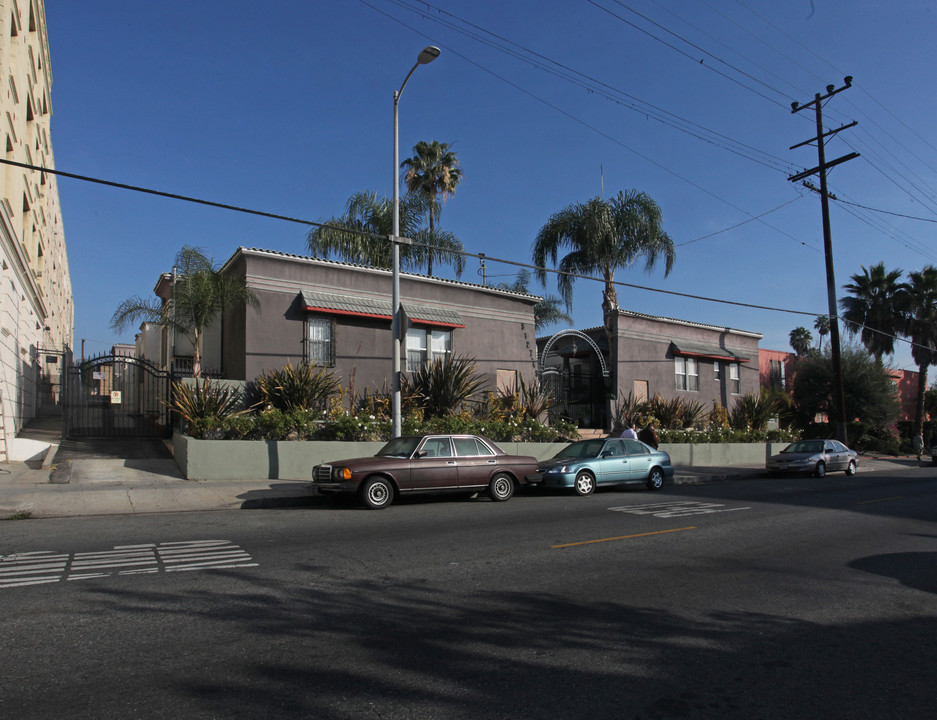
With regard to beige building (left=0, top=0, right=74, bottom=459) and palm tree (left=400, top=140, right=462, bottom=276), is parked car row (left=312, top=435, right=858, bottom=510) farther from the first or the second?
palm tree (left=400, top=140, right=462, bottom=276)

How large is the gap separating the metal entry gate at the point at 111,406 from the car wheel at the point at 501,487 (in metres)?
9.90

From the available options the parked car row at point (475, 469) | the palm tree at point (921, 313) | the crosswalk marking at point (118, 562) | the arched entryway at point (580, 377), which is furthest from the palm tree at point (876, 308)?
the crosswalk marking at point (118, 562)

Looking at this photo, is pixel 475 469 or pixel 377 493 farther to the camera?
pixel 475 469

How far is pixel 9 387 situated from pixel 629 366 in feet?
68.2

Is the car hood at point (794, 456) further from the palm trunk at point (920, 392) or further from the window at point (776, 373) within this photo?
the palm trunk at point (920, 392)

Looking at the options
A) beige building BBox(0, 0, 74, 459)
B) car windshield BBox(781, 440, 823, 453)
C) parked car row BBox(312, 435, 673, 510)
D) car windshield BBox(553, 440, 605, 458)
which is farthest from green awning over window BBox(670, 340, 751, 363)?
beige building BBox(0, 0, 74, 459)

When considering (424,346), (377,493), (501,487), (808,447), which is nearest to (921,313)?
(808,447)

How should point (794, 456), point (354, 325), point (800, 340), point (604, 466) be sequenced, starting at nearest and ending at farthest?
point (604, 466) → point (354, 325) → point (794, 456) → point (800, 340)

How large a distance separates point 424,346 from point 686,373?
13.7 metres

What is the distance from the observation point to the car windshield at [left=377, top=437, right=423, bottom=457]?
1283cm

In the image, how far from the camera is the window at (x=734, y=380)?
31.6m

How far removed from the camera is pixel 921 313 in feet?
120

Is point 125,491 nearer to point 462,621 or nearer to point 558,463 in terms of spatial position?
point 558,463

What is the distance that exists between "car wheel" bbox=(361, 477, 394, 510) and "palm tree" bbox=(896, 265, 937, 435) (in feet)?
115
